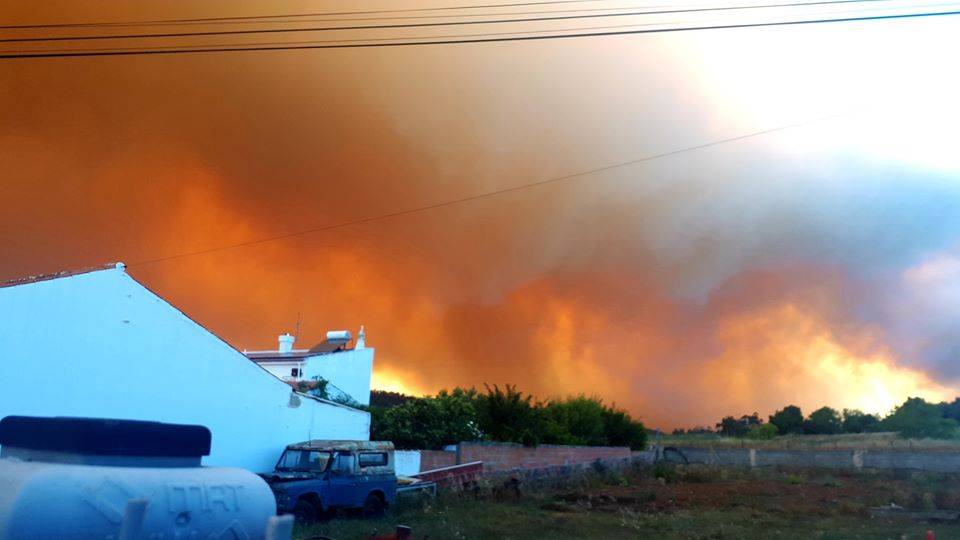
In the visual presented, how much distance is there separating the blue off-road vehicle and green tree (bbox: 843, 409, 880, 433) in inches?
2640

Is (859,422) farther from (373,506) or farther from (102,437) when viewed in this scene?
(102,437)

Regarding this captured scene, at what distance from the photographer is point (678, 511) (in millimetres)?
21000

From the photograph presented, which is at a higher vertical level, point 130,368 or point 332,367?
point 332,367

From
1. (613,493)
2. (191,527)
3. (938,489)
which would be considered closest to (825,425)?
(938,489)

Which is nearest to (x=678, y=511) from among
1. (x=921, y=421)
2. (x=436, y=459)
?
(x=436, y=459)

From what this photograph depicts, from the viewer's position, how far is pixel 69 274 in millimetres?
15727

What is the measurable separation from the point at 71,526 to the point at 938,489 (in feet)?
106

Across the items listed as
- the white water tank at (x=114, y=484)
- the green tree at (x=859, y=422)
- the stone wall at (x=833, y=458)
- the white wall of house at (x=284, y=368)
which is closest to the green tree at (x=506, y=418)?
the white wall of house at (x=284, y=368)

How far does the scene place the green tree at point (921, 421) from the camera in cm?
5912

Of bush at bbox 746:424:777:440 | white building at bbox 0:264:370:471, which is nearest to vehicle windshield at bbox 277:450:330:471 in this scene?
white building at bbox 0:264:370:471

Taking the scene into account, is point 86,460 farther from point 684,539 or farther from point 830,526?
point 830,526

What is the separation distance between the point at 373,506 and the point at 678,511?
8.65 metres

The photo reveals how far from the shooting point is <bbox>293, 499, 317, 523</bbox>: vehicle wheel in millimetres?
15945

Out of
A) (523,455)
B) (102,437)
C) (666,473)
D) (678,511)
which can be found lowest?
(678,511)
